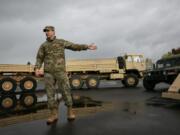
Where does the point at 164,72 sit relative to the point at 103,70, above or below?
below

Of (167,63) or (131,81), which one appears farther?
(131,81)

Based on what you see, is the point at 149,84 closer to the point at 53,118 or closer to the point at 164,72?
the point at 164,72

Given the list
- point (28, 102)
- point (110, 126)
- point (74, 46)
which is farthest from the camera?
point (28, 102)

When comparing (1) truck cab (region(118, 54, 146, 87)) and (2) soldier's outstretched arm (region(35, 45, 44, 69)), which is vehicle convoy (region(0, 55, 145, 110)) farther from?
(2) soldier's outstretched arm (region(35, 45, 44, 69))

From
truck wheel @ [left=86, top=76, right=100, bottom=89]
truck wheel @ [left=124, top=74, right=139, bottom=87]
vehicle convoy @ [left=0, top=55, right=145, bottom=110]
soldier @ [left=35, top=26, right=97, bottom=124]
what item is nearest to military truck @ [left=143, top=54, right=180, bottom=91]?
truck wheel @ [left=124, top=74, right=139, bottom=87]

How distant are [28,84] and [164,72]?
328 inches

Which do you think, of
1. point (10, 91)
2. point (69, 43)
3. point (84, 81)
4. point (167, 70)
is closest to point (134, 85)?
point (84, 81)

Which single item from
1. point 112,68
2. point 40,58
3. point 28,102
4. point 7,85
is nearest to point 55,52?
point 40,58

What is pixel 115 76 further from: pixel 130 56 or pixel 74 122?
pixel 74 122

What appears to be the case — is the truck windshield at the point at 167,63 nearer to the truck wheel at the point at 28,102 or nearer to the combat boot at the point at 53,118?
the truck wheel at the point at 28,102

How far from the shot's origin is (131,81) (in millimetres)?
23875

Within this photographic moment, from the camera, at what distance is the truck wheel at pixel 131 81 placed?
23.8 metres

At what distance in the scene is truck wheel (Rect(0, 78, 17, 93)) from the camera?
18202mm

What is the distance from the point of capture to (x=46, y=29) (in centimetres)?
680
